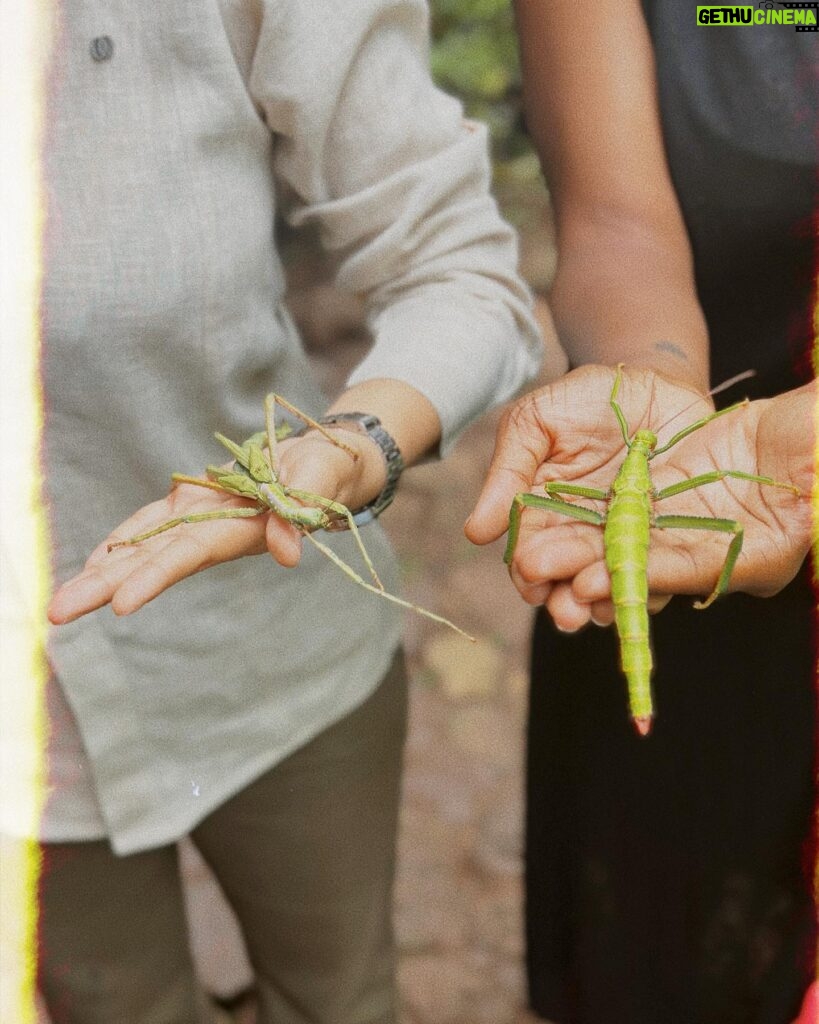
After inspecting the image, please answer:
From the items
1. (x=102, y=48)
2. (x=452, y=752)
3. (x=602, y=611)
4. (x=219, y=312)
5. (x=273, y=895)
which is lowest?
(x=452, y=752)

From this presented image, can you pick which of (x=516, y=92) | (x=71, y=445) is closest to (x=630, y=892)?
(x=71, y=445)

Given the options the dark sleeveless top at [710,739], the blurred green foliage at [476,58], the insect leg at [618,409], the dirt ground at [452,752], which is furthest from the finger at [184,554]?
the blurred green foliage at [476,58]

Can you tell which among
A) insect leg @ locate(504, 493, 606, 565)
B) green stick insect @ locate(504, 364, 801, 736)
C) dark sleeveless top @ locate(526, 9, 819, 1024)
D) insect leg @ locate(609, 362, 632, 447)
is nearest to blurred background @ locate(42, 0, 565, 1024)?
dark sleeveless top @ locate(526, 9, 819, 1024)

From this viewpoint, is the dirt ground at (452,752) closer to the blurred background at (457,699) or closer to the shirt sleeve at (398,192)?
the blurred background at (457,699)

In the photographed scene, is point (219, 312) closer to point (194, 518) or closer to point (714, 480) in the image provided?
point (194, 518)

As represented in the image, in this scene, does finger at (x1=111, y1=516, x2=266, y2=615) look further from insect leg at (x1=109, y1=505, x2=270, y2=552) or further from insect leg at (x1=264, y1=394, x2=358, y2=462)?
insect leg at (x1=264, y1=394, x2=358, y2=462)

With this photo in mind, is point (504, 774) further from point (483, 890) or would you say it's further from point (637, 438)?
point (637, 438)

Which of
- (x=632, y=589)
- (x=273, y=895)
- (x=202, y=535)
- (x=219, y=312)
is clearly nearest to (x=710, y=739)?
(x=632, y=589)
